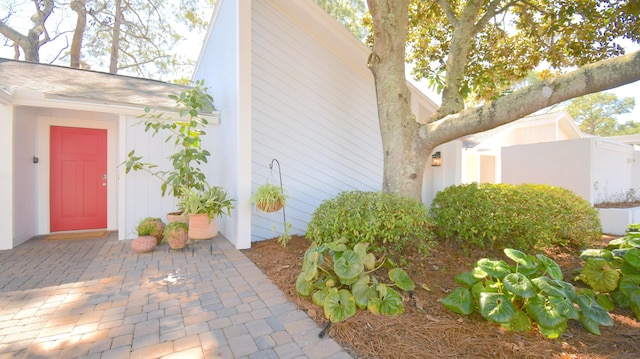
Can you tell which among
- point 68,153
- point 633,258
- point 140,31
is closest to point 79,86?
point 68,153

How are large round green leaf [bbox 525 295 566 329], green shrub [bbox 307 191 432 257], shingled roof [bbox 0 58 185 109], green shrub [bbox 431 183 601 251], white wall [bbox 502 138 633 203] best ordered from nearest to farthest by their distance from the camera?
large round green leaf [bbox 525 295 566 329], green shrub [bbox 307 191 432 257], green shrub [bbox 431 183 601 251], shingled roof [bbox 0 58 185 109], white wall [bbox 502 138 633 203]

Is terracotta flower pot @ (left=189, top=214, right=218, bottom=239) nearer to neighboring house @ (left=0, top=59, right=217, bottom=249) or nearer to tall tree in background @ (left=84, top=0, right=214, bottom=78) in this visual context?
neighboring house @ (left=0, top=59, right=217, bottom=249)

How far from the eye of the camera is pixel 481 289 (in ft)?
8.45

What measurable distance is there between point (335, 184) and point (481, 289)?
3.72 meters

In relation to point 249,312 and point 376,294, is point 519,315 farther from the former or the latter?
point 249,312

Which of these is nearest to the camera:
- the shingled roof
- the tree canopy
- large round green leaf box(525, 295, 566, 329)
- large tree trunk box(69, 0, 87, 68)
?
large round green leaf box(525, 295, 566, 329)

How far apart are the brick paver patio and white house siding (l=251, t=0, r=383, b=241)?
5.72 ft

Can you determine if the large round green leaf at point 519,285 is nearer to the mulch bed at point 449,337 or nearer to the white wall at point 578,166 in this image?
the mulch bed at point 449,337

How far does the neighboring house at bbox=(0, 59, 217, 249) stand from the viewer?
462cm

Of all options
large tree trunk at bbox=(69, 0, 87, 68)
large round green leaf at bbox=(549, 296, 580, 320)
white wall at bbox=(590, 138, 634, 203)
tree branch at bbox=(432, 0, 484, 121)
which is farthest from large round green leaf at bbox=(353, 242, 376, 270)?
large tree trunk at bbox=(69, 0, 87, 68)

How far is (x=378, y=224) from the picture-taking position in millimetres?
3459

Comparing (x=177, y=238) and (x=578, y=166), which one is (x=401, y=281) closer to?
(x=177, y=238)

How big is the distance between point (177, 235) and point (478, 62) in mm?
7230

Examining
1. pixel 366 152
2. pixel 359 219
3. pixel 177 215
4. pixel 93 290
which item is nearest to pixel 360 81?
pixel 366 152
